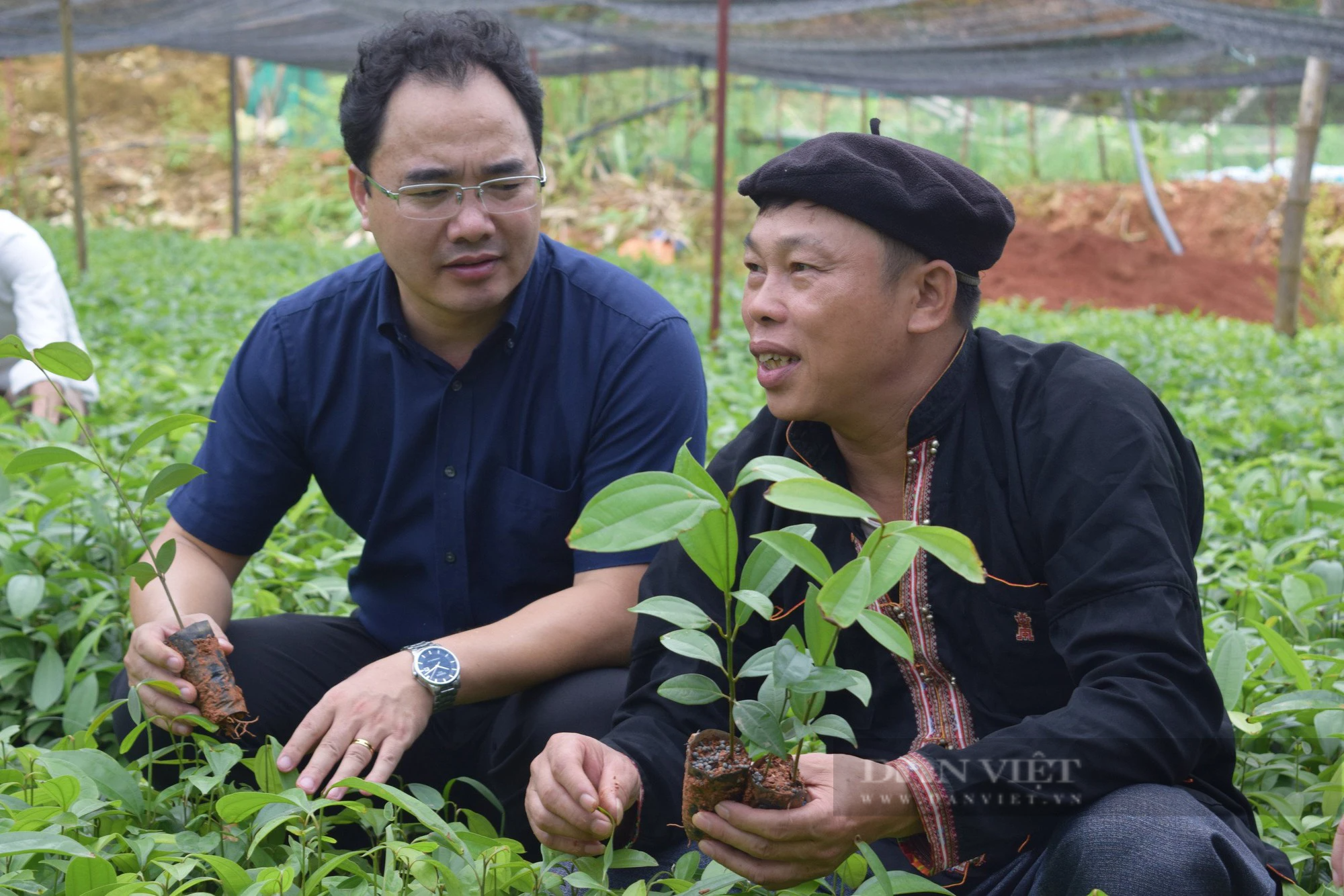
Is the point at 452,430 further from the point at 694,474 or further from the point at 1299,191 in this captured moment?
the point at 1299,191

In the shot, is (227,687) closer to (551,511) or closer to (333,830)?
(333,830)

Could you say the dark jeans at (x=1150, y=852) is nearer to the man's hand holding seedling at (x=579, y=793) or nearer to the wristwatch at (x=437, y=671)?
the man's hand holding seedling at (x=579, y=793)

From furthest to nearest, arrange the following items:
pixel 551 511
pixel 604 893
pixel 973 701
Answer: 1. pixel 551 511
2. pixel 973 701
3. pixel 604 893

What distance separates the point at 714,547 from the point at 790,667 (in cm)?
12

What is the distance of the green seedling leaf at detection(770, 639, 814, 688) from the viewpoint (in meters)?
1.04

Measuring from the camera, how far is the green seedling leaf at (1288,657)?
169 centimetres

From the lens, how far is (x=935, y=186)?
1344mm

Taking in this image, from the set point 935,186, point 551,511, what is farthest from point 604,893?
point 935,186

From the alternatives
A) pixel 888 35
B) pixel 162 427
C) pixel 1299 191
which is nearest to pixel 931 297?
pixel 162 427

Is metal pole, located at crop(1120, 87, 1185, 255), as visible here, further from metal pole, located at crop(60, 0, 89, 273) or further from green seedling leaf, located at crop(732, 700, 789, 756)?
Answer: green seedling leaf, located at crop(732, 700, 789, 756)

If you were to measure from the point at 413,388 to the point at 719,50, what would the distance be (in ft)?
12.0

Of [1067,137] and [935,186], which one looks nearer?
[935,186]

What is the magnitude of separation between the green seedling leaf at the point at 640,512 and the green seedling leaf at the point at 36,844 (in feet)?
1.97

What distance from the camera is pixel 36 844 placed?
116cm
